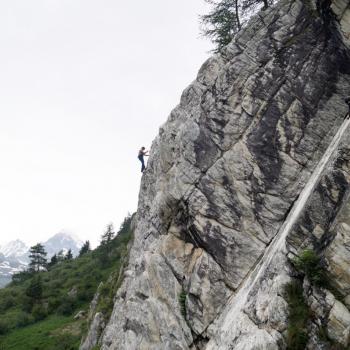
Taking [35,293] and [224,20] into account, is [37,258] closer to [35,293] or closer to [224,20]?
[35,293]

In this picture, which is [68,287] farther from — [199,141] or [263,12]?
[263,12]

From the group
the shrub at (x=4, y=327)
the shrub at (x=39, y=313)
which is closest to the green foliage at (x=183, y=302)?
the shrub at (x=4, y=327)

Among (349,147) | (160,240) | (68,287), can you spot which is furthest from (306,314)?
(68,287)

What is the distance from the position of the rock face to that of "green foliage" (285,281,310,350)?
379 mm

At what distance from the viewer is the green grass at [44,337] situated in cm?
4695

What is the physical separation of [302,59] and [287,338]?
16618mm

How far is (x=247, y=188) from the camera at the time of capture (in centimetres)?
2216

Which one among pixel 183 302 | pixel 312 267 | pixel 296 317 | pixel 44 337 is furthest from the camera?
pixel 44 337

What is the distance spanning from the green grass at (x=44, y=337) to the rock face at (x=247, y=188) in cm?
2177

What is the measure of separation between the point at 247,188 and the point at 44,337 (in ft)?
133

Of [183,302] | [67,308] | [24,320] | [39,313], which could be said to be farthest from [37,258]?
[183,302]

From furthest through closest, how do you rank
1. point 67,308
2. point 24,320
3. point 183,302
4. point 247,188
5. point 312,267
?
point 67,308 → point 24,320 → point 247,188 → point 183,302 → point 312,267

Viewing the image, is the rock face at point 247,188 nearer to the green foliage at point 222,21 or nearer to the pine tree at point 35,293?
the green foliage at point 222,21

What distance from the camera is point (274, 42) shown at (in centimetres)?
2567
